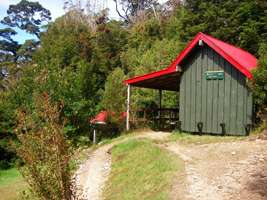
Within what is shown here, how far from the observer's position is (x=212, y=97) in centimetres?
1491

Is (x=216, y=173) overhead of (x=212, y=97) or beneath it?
beneath

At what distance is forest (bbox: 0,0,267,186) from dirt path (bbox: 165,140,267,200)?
3.17 meters

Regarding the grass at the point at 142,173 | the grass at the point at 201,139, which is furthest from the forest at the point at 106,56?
the grass at the point at 142,173

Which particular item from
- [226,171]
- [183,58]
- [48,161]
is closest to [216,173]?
[226,171]

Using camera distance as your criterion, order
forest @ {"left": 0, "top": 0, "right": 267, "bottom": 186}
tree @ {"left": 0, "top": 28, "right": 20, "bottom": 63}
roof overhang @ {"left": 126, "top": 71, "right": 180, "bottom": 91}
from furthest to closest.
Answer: tree @ {"left": 0, "top": 28, "right": 20, "bottom": 63}
forest @ {"left": 0, "top": 0, "right": 267, "bottom": 186}
roof overhang @ {"left": 126, "top": 71, "right": 180, "bottom": 91}

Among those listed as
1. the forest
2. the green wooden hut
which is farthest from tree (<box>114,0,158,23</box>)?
the green wooden hut

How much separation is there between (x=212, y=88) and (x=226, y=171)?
264 inches

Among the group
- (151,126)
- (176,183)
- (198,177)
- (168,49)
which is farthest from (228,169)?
(168,49)

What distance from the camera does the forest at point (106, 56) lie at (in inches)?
796

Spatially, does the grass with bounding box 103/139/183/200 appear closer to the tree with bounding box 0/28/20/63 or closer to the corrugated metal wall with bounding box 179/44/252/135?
the corrugated metal wall with bounding box 179/44/252/135

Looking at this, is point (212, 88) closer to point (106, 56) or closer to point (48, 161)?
point (48, 161)

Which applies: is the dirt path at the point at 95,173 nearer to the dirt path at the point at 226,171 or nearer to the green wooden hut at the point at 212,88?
the green wooden hut at the point at 212,88

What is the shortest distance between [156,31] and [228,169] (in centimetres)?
2755

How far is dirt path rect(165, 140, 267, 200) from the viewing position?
7.37m
